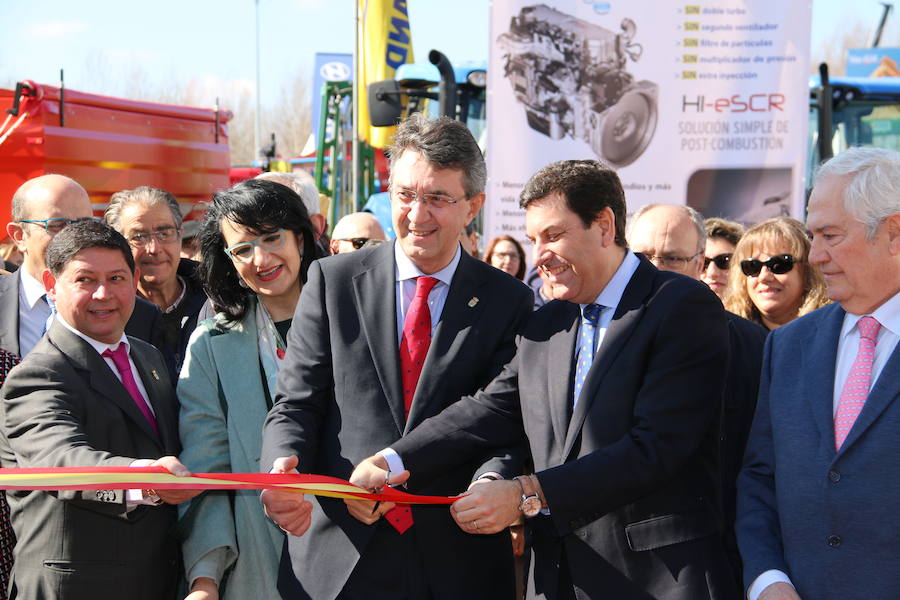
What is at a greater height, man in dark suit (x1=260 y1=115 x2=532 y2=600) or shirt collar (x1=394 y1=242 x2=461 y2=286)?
shirt collar (x1=394 y1=242 x2=461 y2=286)

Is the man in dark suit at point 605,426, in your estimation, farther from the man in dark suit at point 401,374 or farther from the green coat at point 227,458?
the green coat at point 227,458

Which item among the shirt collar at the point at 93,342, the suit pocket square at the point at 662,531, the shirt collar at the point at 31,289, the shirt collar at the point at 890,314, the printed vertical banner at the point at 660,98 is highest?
the printed vertical banner at the point at 660,98

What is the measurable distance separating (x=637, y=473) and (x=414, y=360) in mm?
787

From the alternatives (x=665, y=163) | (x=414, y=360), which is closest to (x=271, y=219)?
(x=414, y=360)

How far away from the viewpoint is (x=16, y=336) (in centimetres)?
397

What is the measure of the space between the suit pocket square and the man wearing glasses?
104 inches

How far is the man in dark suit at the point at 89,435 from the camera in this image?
108 inches

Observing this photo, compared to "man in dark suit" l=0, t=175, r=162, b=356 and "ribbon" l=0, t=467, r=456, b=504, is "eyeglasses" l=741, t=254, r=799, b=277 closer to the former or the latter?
"ribbon" l=0, t=467, r=456, b=504

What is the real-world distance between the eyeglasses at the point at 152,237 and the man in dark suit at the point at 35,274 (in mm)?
278

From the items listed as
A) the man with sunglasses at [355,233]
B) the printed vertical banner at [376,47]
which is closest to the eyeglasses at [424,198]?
the man with sunglasses at [355,233]

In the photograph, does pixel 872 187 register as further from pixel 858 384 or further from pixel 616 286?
pixel 616 286

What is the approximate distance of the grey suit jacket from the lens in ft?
12.3

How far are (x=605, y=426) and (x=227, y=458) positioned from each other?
134 centimetres

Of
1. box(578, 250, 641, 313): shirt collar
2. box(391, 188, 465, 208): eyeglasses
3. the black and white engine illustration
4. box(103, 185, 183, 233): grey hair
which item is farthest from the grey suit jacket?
the black and white engine illustration
